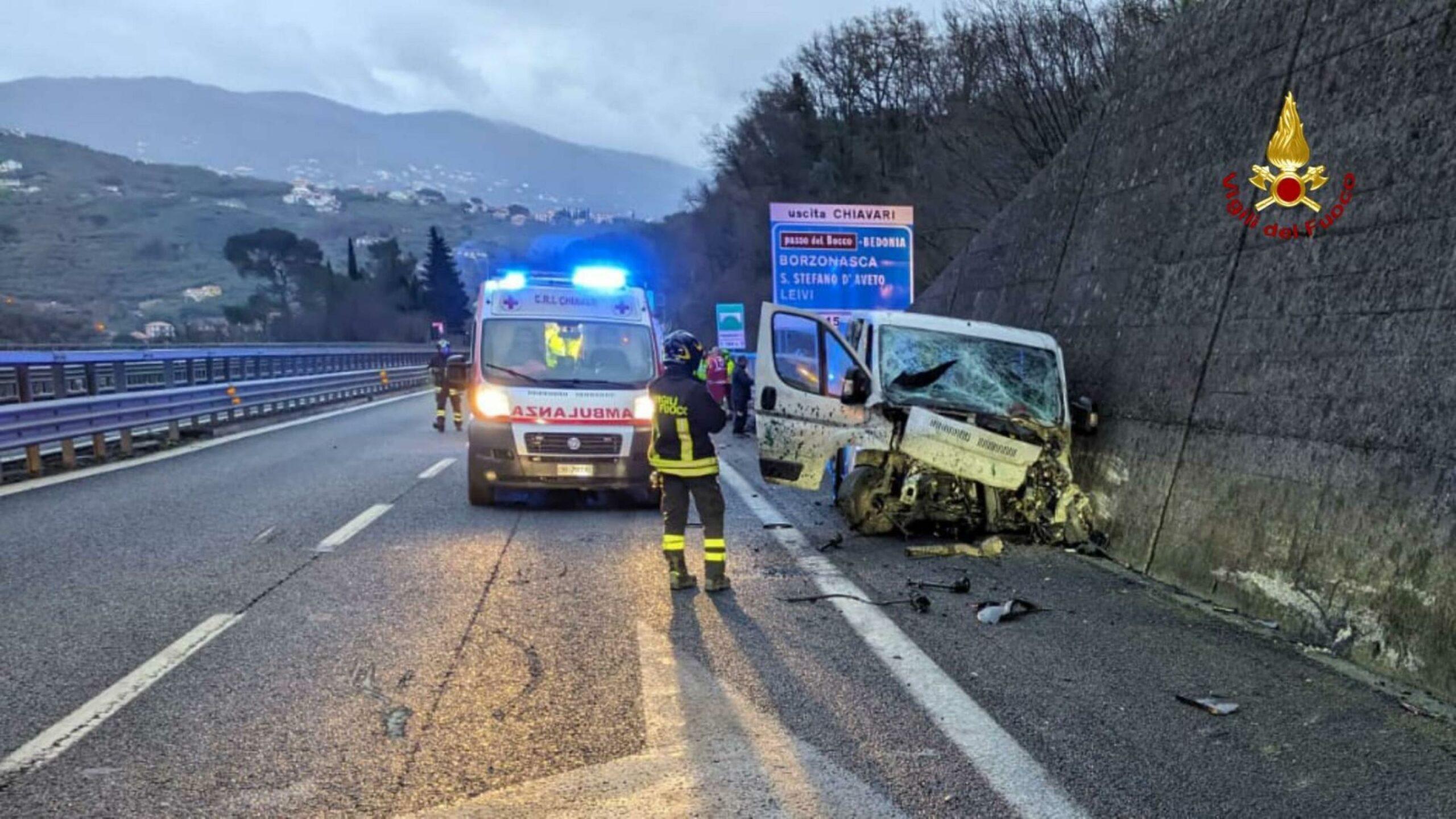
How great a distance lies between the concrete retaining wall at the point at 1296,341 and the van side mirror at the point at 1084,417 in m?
0.16

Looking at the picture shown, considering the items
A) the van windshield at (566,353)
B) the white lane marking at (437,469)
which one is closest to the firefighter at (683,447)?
the van windshield at (566,353)

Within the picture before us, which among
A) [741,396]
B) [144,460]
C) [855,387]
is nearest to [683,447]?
[855,387]

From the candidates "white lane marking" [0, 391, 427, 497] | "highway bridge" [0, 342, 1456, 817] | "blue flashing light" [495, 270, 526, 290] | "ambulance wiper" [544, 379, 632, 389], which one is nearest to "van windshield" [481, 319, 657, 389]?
"ambulance wiper" [544, 379, 632, 389]

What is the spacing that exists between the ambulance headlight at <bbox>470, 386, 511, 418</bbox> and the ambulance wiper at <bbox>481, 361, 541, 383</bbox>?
0.35 m

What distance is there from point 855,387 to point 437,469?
6605 millimetres

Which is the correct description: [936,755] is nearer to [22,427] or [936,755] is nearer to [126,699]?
[126,699]

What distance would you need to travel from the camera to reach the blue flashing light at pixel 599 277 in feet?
36.5

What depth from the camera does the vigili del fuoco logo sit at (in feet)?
19.5

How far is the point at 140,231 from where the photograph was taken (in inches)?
5217

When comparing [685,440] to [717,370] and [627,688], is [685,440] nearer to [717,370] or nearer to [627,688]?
[627,688]

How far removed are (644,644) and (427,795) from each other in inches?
71.3

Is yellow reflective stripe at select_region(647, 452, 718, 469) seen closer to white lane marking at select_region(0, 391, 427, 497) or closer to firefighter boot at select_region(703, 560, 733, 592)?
firefighter boot at select_region(703, 560, 733, 592)

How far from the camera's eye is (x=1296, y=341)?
5.82 metres

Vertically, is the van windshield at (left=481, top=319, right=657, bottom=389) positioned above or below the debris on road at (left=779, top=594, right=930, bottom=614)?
above
